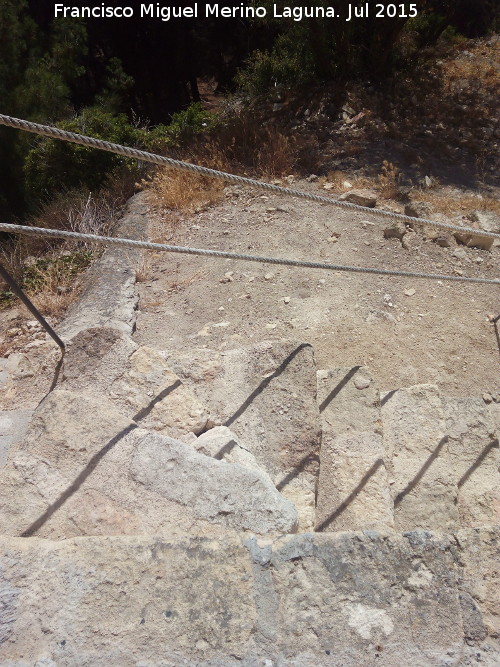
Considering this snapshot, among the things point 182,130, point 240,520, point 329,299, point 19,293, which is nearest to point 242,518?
point 240,520

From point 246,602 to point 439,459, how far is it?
180 centimetres

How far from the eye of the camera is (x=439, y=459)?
3.08m

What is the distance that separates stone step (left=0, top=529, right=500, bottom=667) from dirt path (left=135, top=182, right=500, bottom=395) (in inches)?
83.5

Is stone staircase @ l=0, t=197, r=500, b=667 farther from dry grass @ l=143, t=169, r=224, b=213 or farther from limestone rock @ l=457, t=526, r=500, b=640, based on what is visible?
dry grass @ l=143, t=169, r=224, b=213

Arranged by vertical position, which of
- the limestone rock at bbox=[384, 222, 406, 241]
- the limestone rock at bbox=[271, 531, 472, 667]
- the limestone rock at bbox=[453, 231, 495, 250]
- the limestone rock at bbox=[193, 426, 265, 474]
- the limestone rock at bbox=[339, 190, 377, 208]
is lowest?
the limestone rock at bbox=[193, 426, 265, 474]

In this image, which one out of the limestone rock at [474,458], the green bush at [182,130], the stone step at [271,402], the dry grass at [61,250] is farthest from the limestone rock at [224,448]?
the green bush at [182,130]

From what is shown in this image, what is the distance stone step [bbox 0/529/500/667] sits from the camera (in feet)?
5.05

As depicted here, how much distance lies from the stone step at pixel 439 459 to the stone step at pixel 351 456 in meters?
0.18

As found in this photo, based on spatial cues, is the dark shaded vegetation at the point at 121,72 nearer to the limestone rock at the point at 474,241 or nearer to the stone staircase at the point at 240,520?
the limestone rock at the point at 474,241

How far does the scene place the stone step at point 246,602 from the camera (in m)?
1.54

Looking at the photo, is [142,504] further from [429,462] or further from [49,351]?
[49,351]

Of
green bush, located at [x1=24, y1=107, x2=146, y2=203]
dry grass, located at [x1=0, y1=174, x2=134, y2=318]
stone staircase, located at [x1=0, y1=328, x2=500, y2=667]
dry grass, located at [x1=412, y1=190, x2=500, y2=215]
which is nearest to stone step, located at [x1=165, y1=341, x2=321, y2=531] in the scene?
stone staircase, located at [x1=0, y1=328, x2=500, y2=667]

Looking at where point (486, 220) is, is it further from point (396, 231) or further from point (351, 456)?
point (351, 456)

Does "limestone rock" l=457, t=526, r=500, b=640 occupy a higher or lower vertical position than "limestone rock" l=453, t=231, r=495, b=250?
lower
